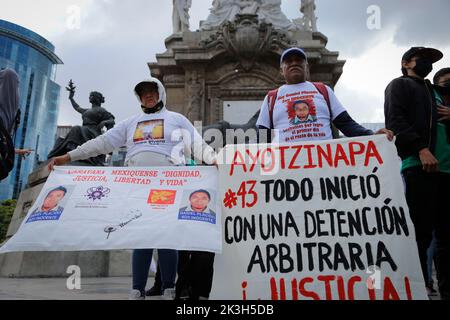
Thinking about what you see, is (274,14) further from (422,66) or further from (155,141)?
(155,141)

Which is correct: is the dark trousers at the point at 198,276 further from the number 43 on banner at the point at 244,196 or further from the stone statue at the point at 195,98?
the stone statue at the point at 195,98

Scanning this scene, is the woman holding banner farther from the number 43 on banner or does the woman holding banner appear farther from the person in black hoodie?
the person in black hoodie

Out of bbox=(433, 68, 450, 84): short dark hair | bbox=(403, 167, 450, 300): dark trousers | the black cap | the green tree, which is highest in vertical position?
the green tree

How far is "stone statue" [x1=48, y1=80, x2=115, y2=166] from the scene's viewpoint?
8844mm

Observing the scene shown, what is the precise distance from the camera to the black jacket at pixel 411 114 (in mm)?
3254

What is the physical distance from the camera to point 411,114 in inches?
134

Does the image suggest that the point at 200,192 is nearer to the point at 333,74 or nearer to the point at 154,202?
the point at 154,202

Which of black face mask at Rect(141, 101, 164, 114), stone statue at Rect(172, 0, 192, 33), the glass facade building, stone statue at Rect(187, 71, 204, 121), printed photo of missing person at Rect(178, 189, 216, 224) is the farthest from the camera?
the glass facade building

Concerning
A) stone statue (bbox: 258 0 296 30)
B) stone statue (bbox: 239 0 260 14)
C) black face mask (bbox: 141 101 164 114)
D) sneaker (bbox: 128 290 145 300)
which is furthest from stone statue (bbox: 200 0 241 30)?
sneaker (bbox: 128 290 145 300)

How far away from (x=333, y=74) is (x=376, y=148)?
365 inches

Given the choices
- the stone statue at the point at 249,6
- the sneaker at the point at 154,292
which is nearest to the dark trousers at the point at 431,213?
the sneaker at the point at 154,292

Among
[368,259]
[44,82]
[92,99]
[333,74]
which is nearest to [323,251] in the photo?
[368,259]

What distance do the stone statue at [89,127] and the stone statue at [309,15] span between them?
866 centimetres

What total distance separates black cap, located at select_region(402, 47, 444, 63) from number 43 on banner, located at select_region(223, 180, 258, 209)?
1.85 m
